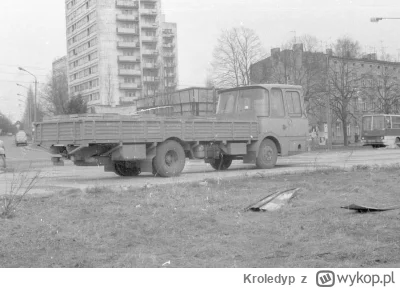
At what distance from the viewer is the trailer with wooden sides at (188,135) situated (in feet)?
37.0

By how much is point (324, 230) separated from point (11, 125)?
5.57m

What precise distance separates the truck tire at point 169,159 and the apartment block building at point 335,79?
1576 centimetres

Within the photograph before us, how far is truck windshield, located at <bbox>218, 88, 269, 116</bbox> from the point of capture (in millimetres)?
14781

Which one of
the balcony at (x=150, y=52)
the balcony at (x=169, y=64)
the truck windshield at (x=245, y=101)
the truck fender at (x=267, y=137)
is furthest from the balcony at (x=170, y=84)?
the balcony at (x=150, y=52)

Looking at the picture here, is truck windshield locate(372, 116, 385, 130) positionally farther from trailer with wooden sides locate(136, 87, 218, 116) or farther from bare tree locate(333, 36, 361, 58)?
trailer with wooden sides locate(136, 87, 218, 116)

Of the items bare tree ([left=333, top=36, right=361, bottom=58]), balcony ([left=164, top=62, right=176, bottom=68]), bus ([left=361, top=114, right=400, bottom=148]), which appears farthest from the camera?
bus ([left=361, top=114, right=400, bottom=148])

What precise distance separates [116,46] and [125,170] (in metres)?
3.52

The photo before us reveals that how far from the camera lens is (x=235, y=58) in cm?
2270

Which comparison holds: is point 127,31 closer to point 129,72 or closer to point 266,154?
point 129,72

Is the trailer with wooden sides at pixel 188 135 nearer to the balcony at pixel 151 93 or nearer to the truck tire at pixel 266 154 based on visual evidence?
the truck tire at pixel 266 154

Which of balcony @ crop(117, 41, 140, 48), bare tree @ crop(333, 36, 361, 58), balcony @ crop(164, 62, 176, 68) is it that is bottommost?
balcony @ crop(164, 62, 176, 68)

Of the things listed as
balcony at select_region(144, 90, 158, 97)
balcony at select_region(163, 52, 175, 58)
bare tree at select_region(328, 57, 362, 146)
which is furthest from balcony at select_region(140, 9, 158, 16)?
bare tree at select_region(328, 57, 362, 146)

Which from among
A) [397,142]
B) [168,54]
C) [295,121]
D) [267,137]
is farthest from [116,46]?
[397,142]
